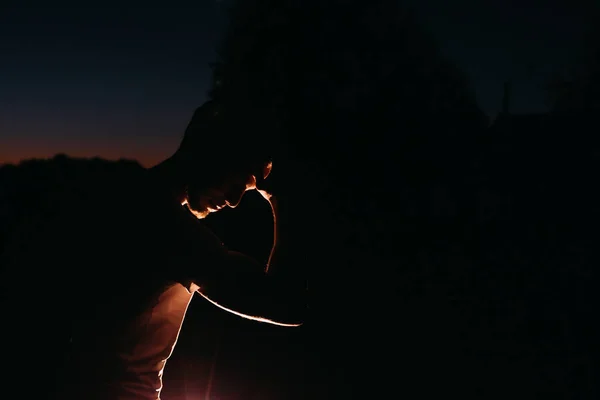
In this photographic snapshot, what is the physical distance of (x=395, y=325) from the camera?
8992 mm

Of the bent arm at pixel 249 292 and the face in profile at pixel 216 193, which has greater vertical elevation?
the face in profile at pixel 216 193

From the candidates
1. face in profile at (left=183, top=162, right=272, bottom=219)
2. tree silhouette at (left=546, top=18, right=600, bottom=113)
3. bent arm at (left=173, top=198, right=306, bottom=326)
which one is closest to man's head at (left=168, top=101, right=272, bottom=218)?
face in profile at (left=183, top=162, right=272, bottom=219)

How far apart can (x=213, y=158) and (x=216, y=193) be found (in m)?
0.11

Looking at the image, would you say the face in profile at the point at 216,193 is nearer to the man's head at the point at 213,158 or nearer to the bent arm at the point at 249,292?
the man's head at the point at 213,158

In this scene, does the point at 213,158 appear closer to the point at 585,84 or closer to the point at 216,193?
the point at 216,193

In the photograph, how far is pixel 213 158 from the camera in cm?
169

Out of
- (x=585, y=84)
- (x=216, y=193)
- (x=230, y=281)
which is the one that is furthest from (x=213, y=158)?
(x=585, y=84)

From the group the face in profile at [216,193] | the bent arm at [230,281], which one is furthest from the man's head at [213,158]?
the bent arm at [230,281]

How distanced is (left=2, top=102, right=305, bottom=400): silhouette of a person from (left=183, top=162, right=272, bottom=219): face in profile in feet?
0.21

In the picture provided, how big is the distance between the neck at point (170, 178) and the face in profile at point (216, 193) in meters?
0.03

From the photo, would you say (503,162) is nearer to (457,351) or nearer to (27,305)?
(457,351)

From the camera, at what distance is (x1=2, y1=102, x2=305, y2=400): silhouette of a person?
157 cm

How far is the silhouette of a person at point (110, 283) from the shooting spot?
1573mm

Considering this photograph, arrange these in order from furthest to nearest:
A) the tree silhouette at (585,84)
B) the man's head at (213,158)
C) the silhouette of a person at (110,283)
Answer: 1. the tree silhouette at (585,84)
2. the man's head at (213,158)
3. the silhouette of a person at (110,283)
